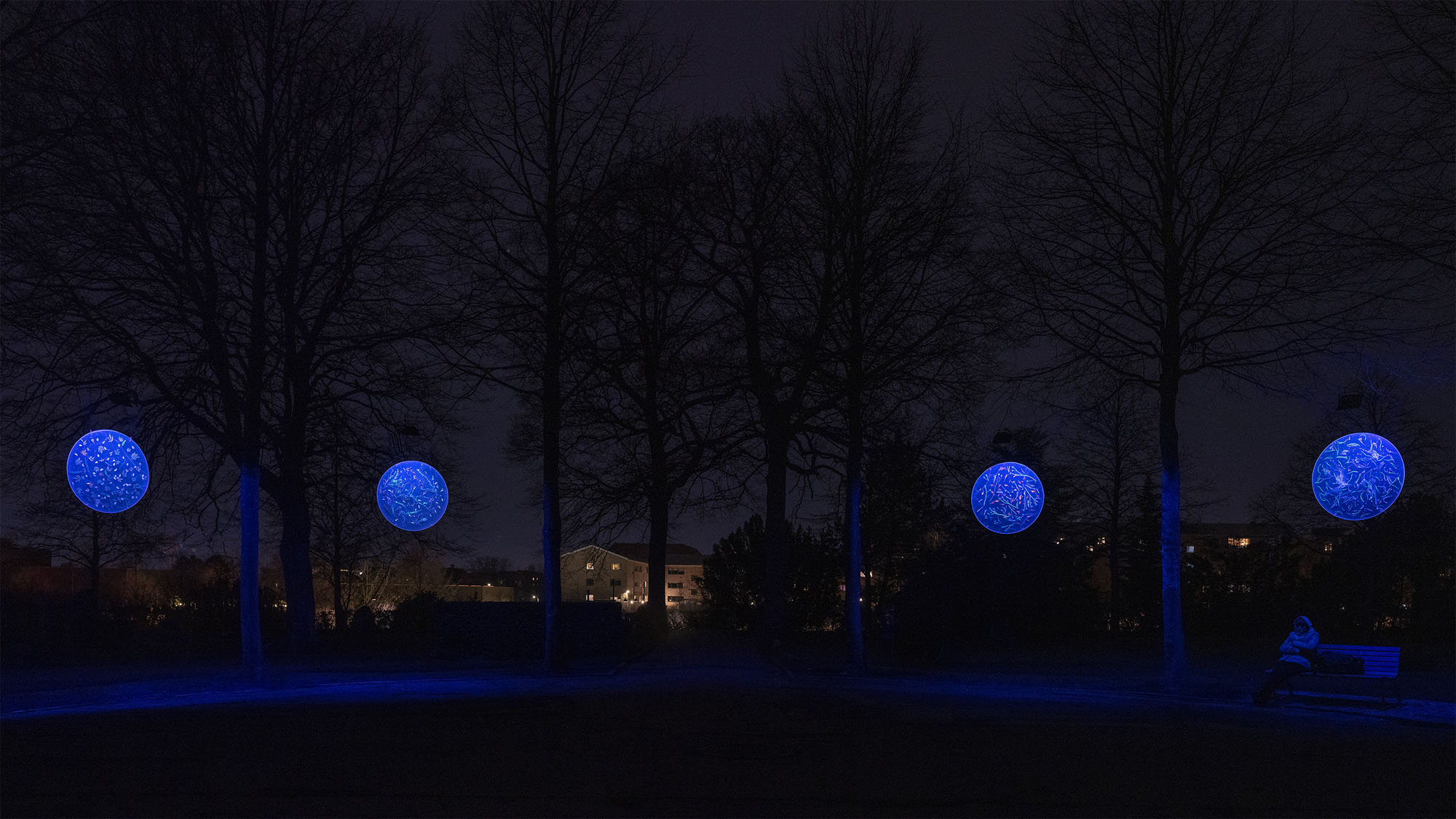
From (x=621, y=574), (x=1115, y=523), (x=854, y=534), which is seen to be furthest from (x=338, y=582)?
(x=621, y=574)

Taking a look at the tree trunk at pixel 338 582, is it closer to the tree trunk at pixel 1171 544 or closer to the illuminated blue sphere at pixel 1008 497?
the illuminated blue sphere at pixel 1008 497

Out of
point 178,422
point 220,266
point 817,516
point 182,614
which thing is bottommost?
point 182,614

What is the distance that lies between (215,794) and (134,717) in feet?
18.9

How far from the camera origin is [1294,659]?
1573 centimetres

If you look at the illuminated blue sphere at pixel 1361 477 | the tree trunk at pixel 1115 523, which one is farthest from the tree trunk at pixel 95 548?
the illuminated blue sphere at pixel 1361 477

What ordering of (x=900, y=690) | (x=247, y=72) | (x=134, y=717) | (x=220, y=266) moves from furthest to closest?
(x=220, y=266) → (x=247, y=72) → (x=900, y=690) → (x=134, y=717)

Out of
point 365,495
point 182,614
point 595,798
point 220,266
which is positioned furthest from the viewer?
point 182,614

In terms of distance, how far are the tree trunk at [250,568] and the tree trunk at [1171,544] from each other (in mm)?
13879

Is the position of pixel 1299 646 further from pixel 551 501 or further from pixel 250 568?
pixel 250 568

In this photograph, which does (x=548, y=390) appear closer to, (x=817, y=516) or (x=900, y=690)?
(x=900, y=690)

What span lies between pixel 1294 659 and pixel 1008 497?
24.4 feet

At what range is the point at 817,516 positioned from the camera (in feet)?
97.2

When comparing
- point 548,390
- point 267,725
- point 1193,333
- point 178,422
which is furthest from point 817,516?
point 267,725

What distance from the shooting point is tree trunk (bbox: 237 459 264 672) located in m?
18.3
